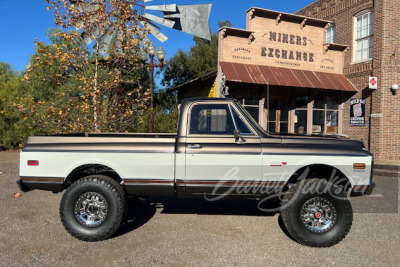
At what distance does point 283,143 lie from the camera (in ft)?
13.5

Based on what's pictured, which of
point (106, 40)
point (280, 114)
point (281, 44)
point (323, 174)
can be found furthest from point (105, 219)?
point (281, 44)

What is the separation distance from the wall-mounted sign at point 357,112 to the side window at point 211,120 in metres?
10.6

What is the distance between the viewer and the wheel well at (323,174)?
420 centimetres

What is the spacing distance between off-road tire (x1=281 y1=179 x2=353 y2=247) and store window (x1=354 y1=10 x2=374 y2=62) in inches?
435

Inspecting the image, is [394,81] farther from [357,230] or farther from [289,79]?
[357,230]

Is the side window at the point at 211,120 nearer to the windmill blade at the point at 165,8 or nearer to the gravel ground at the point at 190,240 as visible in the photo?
the gravel ground at the point at 190,240

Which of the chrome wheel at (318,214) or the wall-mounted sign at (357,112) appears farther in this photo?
the wall-mounted sign at (357,112)

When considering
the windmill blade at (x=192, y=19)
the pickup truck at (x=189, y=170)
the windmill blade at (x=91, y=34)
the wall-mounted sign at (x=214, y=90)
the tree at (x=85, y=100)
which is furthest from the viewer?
the windmill blade at (x=192, y=19)

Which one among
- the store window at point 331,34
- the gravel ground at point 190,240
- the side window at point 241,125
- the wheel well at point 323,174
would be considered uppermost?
the store window at point 331,34

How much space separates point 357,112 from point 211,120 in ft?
35.5

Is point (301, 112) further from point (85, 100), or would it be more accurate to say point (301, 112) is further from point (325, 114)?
point (85, 100)

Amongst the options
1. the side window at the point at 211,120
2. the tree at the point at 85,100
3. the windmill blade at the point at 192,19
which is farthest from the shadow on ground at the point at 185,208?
the windmill blade at the point at 192,19

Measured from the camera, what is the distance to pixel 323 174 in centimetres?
459

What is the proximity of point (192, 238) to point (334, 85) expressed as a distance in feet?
35.2
